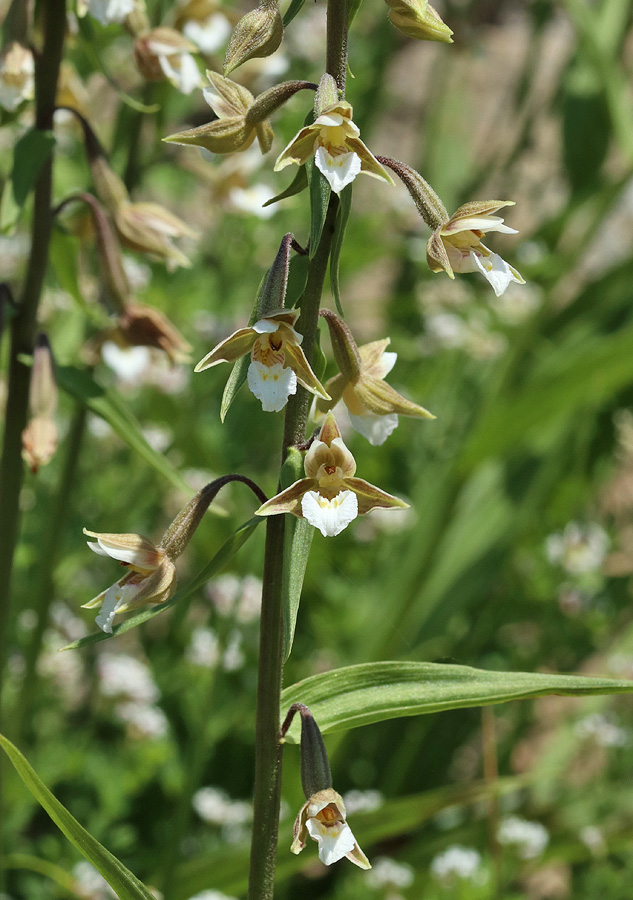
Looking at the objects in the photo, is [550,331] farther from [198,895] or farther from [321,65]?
[198,895]

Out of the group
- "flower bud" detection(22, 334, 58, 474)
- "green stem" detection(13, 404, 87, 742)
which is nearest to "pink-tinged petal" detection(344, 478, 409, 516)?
"flower bud" detection(22, 334, 58, 474)

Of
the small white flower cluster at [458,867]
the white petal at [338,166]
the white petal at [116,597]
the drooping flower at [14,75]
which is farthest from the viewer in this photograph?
the small white flower cluster at [458,867]

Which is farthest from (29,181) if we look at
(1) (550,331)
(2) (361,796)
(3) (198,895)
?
(1) (550,331)

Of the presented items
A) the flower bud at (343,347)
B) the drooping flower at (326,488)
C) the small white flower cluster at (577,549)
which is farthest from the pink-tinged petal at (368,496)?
the small white flower cluster at (577,549)

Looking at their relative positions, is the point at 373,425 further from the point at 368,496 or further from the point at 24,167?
the point at 24,167

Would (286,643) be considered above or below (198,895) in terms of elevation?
above

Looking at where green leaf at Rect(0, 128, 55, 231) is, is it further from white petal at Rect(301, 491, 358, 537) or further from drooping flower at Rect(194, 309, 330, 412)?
white petal at Rect(301, 491, 358, 537)

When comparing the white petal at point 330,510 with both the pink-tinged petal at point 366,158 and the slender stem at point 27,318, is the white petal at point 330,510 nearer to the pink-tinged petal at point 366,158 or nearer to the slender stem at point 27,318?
the pink-tinged petal at point 366,158
